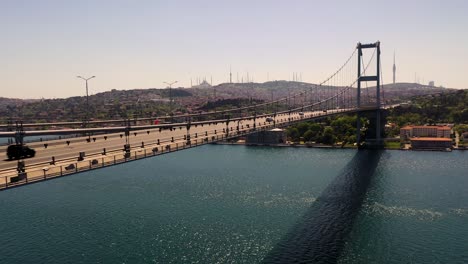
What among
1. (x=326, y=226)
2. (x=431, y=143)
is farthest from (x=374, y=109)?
(x=326, y=226)

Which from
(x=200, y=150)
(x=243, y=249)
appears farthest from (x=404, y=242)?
(x=200, y=150)

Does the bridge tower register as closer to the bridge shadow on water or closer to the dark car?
the bridge shadow on water

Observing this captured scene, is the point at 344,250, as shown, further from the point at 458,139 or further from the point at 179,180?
the point at 458,139

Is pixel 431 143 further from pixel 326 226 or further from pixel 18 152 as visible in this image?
pixel 18 152

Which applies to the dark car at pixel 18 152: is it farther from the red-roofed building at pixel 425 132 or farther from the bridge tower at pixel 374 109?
the red-roofed building at pixel 425 132

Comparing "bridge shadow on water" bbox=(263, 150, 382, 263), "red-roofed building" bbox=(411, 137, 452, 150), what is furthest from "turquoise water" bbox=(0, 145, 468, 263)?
"red-roofed building" bbox=(411, 137, 452, 150)
